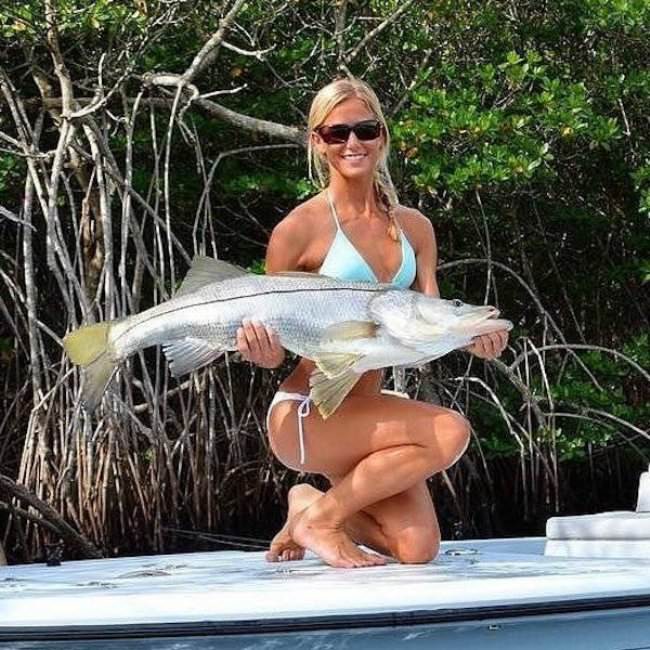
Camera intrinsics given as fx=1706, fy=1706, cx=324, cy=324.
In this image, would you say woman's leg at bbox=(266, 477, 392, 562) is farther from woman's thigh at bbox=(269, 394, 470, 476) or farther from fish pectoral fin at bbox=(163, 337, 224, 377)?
fish pectoral fin at bbox=(163, 337, 224, 377)

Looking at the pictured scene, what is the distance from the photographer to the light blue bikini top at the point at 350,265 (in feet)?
11.6

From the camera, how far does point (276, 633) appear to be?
2.91m

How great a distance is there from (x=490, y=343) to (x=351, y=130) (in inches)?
22.0

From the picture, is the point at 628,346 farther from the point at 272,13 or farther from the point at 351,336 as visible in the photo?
the point at 351,336

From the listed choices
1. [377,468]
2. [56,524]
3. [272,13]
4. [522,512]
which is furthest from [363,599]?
[522,512]

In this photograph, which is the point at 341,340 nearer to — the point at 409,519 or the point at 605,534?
the point at 409,519

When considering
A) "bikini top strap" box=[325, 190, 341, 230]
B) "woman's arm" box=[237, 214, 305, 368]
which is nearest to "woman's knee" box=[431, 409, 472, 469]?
"woman's arm" box=[237, 214, 305, 368]

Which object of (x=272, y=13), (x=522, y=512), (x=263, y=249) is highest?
(x=272, y=13)

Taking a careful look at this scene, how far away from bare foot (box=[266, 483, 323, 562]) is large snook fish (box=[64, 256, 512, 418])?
0.44 metres

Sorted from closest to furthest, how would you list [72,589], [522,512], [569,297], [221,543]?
[72,589]
[221,543]
[522,512]
[569,297]

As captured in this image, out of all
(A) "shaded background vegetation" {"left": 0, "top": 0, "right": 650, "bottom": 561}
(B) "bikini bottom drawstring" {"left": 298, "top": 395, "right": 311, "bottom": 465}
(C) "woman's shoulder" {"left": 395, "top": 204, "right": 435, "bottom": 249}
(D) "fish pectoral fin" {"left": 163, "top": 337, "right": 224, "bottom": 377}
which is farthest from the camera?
(A) "shaded background vegetation" {"left": 0, "top": 0, "right": 650, "bottom": 561}

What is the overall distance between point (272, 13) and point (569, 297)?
288cm

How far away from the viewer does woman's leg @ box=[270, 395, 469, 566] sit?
11.4 ft

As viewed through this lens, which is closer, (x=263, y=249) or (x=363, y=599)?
(x=363, y=599)
